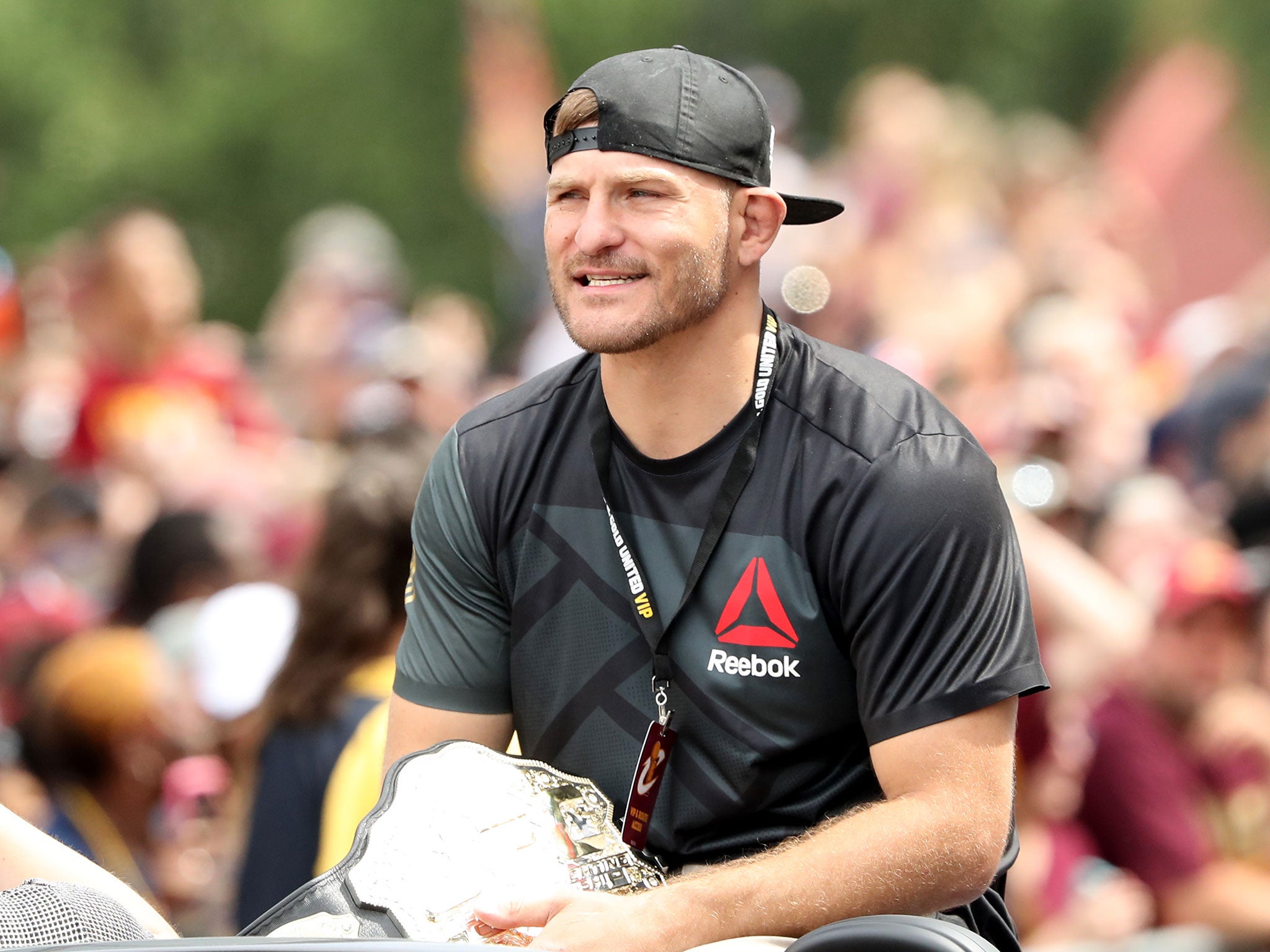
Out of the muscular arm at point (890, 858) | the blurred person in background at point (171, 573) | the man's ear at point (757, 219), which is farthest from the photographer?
the blurred person in background at point (171, 573)

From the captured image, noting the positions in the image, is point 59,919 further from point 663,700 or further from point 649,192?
point 649,192

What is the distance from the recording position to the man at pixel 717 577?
2.33m

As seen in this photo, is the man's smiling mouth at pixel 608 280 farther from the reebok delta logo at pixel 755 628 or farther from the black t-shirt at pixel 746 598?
the reebok delta logo at pixel 755 628

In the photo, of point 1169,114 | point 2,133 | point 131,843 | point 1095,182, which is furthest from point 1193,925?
point 2,133

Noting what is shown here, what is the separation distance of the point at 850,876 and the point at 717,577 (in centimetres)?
51

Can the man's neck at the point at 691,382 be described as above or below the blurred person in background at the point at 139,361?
above

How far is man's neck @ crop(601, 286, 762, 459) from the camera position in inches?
103

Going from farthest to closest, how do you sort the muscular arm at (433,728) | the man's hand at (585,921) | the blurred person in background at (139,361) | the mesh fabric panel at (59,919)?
the blurred person in background at (139,361) → the muscular arm at (433,728) → the man's hand at (585,921) → the mesh fabric panel at (59,919)

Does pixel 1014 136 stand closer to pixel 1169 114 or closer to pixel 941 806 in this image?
pixel 1169 114

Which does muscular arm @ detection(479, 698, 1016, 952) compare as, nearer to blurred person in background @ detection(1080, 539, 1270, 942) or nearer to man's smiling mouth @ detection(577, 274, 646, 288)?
man's smiling mouth @ detection(577, 274, 646, 288)

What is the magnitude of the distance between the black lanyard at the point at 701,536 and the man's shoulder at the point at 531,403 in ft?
0.57

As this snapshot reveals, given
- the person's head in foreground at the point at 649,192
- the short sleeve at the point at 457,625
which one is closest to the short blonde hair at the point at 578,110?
the person's head in foreground at the point at 649,192

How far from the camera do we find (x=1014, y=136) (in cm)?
1147

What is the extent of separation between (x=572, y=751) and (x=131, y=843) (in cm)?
212
